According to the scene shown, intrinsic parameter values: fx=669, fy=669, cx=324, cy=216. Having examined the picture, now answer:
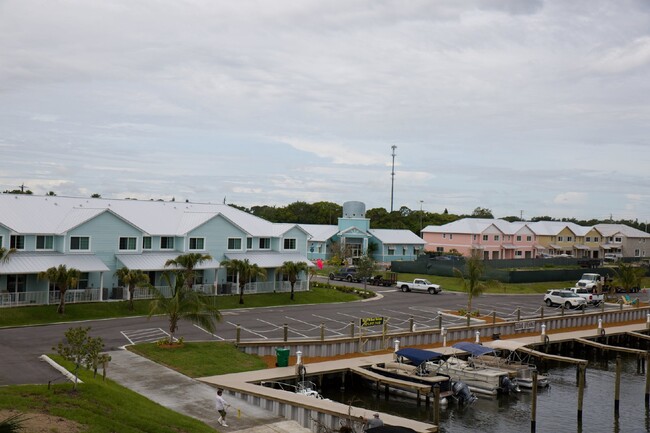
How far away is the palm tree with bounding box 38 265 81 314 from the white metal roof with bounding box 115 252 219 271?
736 centimetres

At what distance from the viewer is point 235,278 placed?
210ft

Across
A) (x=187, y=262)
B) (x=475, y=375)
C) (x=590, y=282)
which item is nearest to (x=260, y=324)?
(x=187, y=262)

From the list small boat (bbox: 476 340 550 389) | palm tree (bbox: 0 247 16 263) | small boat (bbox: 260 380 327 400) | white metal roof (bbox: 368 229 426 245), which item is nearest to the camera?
small boat (bbox: 260 380 327 400)

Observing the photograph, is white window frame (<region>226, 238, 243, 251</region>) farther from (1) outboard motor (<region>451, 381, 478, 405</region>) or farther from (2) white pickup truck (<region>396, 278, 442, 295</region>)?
(1) outboard motor (<region>451, 381, 478, 405</region>)

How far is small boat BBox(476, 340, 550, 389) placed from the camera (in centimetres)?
3925

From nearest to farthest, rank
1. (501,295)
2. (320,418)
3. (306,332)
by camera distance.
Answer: (320,418) → (306,332) → (501,295)

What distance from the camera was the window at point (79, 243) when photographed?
2131 inches

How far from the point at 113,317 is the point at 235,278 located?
16485 mm

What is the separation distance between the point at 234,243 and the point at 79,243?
1527 centimetres

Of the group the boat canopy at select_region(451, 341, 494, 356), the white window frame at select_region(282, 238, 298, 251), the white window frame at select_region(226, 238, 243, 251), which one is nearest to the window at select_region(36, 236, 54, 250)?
the white window frame at select_region(226, 238, 243, 251)

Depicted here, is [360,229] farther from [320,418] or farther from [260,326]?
[320,418]

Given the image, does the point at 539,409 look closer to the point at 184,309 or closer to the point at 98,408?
the point at 184,309

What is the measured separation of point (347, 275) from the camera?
82.2 m

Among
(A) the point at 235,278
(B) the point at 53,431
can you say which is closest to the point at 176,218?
(A) the point at 235,278
